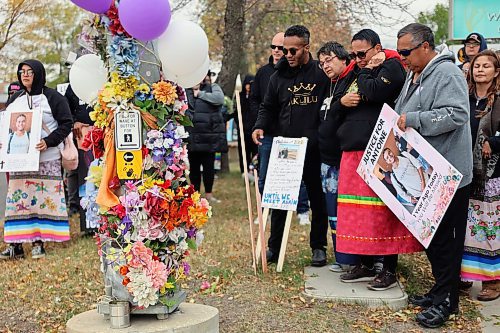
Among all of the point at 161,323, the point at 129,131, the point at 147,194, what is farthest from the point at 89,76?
the point at 161,323

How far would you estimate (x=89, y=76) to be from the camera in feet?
14.8

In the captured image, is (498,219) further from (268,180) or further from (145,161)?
(145,161)

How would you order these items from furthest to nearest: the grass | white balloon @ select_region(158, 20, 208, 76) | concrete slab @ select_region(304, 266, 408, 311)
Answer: concrete slab @ select_region(304, 266, 408, 311)
the grass
white balloon @ select_region(158, 20, 208, 76)

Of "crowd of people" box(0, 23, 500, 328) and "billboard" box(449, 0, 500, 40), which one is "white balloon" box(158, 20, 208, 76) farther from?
"billboard" box(449, 0, 500, 40)

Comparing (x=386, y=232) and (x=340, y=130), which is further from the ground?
(x=340, y=130)

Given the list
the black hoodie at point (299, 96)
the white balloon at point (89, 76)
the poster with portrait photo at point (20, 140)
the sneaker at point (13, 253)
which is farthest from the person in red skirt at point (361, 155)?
the sneaker at point (13, 253)

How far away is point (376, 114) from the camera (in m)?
5.27

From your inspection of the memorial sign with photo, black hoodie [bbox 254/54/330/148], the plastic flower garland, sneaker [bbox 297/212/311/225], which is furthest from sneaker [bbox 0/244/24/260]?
the plastic flower garland

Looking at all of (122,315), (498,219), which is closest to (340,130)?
(498,219)

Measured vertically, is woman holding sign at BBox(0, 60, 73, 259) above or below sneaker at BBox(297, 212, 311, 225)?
above

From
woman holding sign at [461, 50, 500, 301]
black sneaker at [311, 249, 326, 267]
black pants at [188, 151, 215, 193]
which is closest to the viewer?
woman holding sign at [461, 50, 500, 301]

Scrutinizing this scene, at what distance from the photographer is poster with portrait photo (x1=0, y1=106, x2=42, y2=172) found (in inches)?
274

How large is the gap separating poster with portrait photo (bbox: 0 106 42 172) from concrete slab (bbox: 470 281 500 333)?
14.1ft

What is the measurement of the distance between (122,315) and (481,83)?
Answer: 3162 millimetres
